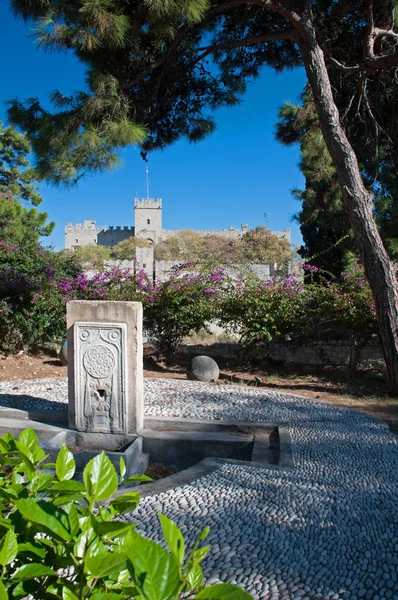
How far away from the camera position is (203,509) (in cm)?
237

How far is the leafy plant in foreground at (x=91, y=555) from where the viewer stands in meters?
0.58

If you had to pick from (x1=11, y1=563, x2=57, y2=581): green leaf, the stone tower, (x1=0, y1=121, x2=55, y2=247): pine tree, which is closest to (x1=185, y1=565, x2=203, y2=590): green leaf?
(x1=11, y1=563, x2=57, y2=581): green leaf

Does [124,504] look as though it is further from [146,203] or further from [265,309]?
[146,203]

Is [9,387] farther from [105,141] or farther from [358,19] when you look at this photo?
[358,19]

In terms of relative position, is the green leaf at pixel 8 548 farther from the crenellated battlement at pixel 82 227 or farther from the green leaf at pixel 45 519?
the crenellated battlement at pixel 82 227

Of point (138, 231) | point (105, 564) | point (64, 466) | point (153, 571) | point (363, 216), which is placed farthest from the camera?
point (138, 231)

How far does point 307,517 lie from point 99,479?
5.75ft

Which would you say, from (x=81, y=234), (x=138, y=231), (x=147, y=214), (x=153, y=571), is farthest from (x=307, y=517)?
(x=81, y=234)

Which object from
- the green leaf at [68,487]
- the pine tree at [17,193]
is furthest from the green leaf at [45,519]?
the pine tree at [17,193]

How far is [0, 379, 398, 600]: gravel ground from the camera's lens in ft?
5.73

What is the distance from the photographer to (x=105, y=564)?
668mm

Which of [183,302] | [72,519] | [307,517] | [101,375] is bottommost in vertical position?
[307,517]

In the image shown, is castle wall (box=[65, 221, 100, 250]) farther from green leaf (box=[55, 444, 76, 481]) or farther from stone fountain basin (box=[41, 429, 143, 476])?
green leaf (box=[55, 444, 76, 481])

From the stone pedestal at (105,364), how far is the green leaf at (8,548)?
2.90m
